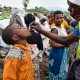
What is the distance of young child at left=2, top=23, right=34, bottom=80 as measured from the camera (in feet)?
11.0

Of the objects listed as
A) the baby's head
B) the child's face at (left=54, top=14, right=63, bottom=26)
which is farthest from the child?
the baby's head

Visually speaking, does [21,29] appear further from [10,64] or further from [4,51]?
[4,51]

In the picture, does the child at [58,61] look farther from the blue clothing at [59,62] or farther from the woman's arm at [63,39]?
the woman's arm at [63,39]

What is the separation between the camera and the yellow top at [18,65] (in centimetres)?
333

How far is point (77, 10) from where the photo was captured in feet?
10.2

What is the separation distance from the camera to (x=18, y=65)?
339 centimetres

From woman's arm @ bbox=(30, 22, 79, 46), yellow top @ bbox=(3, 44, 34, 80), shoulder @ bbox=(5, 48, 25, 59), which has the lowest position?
yellow top @ bbox=(3, 44, 34, 80)

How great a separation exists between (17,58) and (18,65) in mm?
80

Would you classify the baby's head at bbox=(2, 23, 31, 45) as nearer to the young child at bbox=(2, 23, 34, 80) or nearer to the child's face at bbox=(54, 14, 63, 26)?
the young child at bbox=(2, 23, 34, 80)

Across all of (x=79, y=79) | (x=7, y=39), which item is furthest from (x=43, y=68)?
(x=79, y=79)

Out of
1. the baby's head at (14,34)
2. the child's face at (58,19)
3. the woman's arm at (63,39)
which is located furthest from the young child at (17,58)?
the child's face at (58,19)

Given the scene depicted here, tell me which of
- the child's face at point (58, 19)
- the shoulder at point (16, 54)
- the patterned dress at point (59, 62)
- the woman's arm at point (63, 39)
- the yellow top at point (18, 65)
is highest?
the woman's arm at point (63, 39)

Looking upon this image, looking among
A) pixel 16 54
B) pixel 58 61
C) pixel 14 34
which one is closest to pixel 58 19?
pixel 58 61

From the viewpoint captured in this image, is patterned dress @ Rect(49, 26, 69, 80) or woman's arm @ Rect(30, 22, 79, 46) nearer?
woman's arm @ Rect(30, 22, 79, 46)
